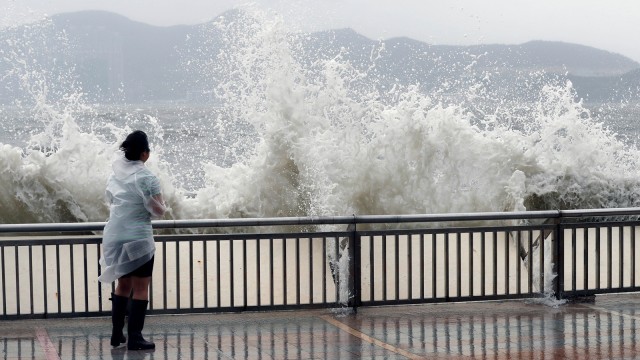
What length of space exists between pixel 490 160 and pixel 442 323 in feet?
40.4

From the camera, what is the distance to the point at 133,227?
7707mm

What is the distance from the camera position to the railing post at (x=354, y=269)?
9539mm

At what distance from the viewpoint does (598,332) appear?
8586 millimetres

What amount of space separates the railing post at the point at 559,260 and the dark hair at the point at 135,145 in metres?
4.46

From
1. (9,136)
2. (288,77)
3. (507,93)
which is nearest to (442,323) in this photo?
(288,77)

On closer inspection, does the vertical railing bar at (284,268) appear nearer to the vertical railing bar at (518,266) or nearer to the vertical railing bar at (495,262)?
the vertical railing bar at (495,262)

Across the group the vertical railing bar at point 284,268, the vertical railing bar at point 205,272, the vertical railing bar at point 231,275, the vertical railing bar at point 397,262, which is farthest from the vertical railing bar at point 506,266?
the vertical railing bar at point 205,272

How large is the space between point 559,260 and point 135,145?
463 centimetres

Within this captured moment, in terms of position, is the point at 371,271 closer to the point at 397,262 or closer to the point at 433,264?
the point at 397,262

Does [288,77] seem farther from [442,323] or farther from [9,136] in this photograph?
[9,136]

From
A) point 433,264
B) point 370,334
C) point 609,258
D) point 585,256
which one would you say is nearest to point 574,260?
point 585,256

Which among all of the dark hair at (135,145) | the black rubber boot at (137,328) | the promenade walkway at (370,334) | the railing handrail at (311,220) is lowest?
the promenade walkway at (370,334)

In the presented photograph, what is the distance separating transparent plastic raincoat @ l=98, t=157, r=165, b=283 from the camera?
7668 millimetres

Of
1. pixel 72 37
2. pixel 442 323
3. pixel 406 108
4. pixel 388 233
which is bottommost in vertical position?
pixel 442 323
